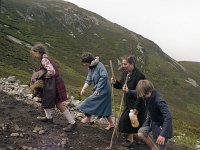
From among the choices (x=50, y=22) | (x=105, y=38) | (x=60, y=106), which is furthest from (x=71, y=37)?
(x=60, y=106)

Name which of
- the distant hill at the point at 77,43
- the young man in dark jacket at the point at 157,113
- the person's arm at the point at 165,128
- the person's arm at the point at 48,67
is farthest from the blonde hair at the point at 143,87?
the distant hill at the point at 77,43

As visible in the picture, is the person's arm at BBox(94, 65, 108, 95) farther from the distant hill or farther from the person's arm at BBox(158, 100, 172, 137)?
the distant hill

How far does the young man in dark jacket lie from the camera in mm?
9508

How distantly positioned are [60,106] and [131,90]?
2.29 m

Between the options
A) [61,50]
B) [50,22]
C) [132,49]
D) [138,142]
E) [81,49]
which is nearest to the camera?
[138,142]

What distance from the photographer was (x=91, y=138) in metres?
12.5

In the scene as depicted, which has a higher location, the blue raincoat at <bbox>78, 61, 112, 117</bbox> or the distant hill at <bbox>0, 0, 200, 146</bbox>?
the blue raincoat at <bbox>78, 61, 112, 117</bbox>

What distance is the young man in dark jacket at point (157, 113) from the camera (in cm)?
951

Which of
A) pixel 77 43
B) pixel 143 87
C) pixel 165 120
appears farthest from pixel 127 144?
pixel 77 43

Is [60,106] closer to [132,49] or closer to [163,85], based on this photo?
[163,85]

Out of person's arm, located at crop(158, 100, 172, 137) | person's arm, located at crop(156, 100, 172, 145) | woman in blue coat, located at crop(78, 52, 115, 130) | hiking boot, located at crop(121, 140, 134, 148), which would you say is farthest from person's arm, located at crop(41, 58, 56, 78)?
person's arm, located at crop(156, 100, 172, 145)

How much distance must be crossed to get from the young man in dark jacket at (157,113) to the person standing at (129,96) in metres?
1.58

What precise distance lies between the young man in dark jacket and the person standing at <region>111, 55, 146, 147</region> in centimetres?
158

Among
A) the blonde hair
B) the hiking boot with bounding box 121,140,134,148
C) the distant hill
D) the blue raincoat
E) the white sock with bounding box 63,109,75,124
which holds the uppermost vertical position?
the blonde hair
